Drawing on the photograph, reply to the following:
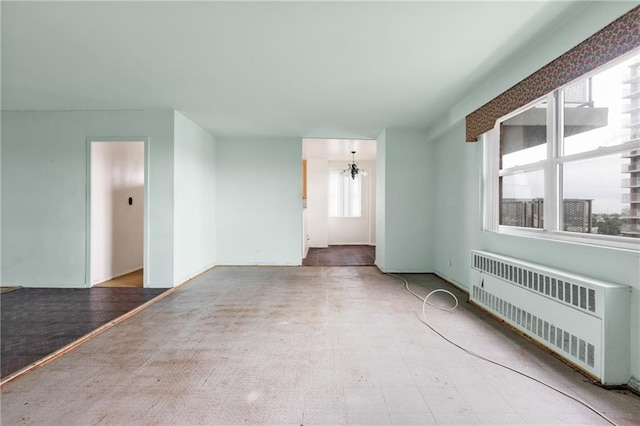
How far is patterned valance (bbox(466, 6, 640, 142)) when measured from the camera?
1755 millimetres

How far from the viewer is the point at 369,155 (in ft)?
27.2

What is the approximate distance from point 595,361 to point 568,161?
1.53m

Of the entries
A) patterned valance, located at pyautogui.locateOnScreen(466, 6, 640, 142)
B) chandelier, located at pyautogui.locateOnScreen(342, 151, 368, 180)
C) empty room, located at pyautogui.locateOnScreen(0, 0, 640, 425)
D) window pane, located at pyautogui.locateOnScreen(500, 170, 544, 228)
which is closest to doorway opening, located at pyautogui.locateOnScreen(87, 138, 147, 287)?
empty room, located at pyautogui.locateOnScreen(0, 0, 640, 425)

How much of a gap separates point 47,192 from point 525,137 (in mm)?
6258

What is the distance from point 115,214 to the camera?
15.9 feet

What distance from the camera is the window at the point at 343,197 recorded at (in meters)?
9.40

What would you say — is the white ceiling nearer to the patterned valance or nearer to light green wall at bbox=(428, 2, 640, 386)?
light green wall at bbox=(428, 2, 640, 386)

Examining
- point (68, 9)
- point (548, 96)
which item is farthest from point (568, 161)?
point (68, 9)

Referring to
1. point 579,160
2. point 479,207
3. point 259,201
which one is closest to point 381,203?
point 479,207

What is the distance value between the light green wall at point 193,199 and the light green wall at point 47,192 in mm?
763

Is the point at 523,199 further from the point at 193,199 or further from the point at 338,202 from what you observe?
the point at 338,202

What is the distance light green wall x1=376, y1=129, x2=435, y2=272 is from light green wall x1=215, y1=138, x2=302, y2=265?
1715 millimetres

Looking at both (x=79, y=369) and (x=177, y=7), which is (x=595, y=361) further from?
(x=177, y=7)

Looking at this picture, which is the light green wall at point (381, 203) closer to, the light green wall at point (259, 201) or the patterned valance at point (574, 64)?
the light green wall at point (259, 201)
